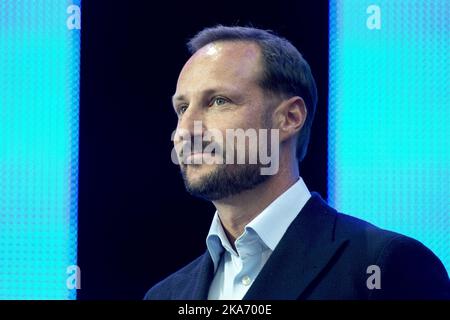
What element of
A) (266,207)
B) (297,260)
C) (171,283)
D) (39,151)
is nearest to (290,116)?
(266,207)

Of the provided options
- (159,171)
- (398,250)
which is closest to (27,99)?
(159,171)

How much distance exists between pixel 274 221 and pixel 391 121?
15.0 inches

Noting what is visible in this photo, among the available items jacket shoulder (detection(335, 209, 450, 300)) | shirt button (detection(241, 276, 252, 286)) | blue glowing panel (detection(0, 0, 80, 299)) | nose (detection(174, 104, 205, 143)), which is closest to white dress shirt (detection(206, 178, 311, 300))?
shirt button (detection(241, 276, 252, 286))

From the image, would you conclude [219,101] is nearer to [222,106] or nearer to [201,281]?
[222,106]

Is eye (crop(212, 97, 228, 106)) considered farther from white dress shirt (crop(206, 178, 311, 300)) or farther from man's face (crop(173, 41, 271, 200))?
white dress shirt (crop(206, 178, 311, 300))

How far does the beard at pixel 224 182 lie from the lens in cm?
159

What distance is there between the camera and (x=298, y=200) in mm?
1620

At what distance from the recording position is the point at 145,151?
1744 millimetres

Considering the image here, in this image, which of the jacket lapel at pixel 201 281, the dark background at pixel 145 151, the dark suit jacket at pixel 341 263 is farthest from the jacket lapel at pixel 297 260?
the dark background at pixel 145 151

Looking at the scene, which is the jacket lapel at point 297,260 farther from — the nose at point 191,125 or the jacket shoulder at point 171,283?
the nose at point 191,125

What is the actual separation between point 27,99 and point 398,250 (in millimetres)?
978

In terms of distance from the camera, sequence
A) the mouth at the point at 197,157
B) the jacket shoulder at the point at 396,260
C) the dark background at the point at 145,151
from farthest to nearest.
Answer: the dark background at the point at 145,151, the mouth at the point at 197,157, the jacket shoulder at the point at 396,260

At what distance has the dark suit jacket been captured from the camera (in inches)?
58.8
